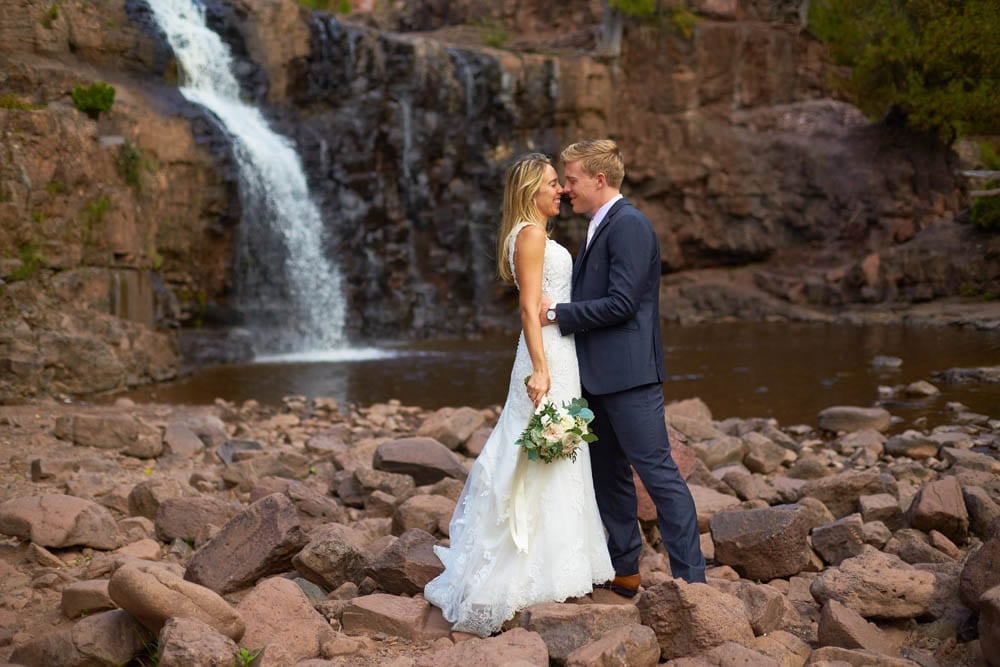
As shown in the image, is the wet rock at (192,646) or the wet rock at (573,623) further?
the wet rock at (573,623)

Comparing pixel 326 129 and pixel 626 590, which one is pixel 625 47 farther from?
pixel 626 590

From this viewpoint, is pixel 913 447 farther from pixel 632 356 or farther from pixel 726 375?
pixel 726 375

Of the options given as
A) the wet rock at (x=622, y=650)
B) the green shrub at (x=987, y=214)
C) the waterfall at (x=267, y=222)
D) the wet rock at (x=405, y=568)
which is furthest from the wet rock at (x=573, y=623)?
the green shrub at (x=987, y=214)

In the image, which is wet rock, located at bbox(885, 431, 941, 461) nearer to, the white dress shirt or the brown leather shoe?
the brown leather shoe

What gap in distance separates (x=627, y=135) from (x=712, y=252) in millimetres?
4733

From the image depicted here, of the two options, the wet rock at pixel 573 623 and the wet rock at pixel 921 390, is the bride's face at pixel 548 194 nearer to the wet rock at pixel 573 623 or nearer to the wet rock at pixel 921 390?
the wet rock at pixel 573 623

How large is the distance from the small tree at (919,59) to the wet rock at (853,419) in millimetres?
11310


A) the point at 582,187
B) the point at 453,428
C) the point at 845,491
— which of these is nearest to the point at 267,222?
the point at 453,428

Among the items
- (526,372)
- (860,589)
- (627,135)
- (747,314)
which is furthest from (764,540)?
(627,135)

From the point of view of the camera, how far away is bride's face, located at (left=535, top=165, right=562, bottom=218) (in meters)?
4.66

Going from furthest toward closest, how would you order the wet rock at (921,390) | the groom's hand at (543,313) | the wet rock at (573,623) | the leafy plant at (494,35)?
the leafy plant at (494,35)
the wet rock at (921,390)
the groom's hand at (543,313)
the wet rock at (573,623)

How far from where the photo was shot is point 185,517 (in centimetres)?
626

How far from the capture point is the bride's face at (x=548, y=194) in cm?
466

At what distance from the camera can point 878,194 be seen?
29.9m
